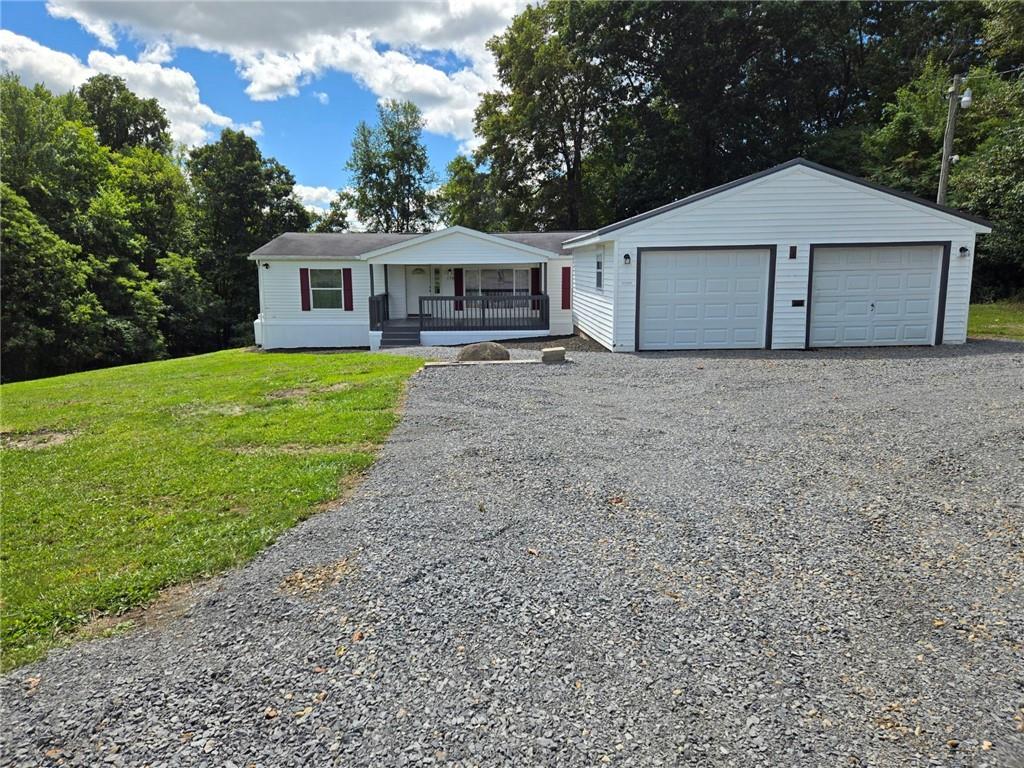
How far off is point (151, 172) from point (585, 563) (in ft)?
121

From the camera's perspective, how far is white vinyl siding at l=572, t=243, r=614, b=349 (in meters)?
13.9

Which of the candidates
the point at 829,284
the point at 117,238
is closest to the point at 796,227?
the point at 829,284

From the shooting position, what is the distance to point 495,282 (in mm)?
20609

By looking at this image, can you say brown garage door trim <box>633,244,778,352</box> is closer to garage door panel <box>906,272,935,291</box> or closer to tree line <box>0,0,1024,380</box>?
garage door panel <box>906,272,935,291</box>

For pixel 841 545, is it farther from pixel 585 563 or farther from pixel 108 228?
pixel 108 228

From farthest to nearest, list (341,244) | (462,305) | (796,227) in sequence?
(341,244)
(462,305)
(796,227)

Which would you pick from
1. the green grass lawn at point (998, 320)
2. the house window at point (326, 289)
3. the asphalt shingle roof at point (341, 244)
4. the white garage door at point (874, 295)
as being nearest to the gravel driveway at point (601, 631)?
the white garage door at point (874, 295)

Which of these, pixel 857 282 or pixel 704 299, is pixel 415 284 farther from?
pixel 857 282

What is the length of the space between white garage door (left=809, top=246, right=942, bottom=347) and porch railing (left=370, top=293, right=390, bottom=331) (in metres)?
11.0

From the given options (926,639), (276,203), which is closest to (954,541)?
(926,639)

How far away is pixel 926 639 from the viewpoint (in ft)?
9.54

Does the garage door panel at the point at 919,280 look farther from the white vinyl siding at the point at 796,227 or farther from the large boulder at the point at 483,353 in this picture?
the large boulder at the point at 483,353

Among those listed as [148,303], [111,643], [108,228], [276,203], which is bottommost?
[111,643]

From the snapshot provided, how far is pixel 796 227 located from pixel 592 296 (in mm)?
4953
